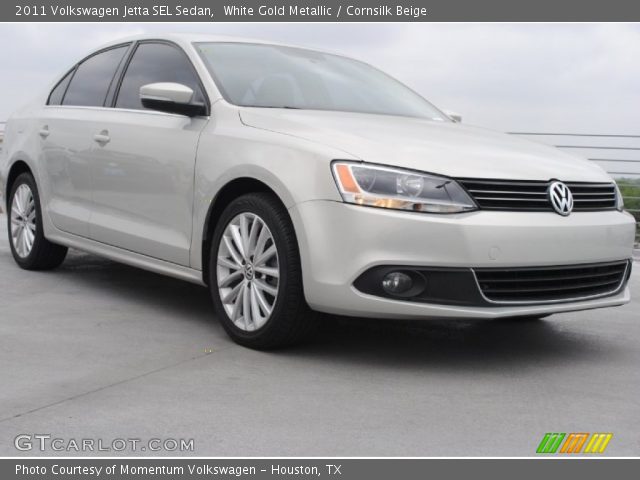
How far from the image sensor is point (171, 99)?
5.25 meters

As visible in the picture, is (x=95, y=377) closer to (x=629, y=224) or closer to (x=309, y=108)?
(x=309, y=108)

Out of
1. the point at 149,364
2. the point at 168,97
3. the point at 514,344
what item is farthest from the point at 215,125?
the point at 514,344

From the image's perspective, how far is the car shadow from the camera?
191 inches

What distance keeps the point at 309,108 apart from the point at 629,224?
1.76 m

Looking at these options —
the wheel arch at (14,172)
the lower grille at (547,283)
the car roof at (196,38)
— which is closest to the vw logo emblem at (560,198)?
the lower grille at (547,283)

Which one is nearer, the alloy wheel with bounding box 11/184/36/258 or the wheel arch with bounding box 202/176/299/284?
the wheel arch with bounding box 202/176/299/284

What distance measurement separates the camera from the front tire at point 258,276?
4645mm

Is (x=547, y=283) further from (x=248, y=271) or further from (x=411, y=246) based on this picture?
(x=248, y=271)

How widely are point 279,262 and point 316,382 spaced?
0.62m

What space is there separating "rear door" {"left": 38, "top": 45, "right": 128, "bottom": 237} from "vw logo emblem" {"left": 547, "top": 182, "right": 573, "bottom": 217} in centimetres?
296

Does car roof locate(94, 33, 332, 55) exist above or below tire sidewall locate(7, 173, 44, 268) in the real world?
above

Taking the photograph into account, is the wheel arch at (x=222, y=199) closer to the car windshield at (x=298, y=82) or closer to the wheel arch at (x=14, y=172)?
the car windshield at (x=298, y=82)

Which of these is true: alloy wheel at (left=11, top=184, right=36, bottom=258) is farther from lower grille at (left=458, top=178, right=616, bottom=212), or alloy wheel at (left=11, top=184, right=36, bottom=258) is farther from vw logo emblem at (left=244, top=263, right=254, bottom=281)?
lower grille at (left=458, top=178, right=616, bottom=212)

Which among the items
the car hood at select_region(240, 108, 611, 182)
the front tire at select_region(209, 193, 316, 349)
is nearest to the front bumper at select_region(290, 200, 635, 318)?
the front tire at select_region(209, 193, 316, 349)
